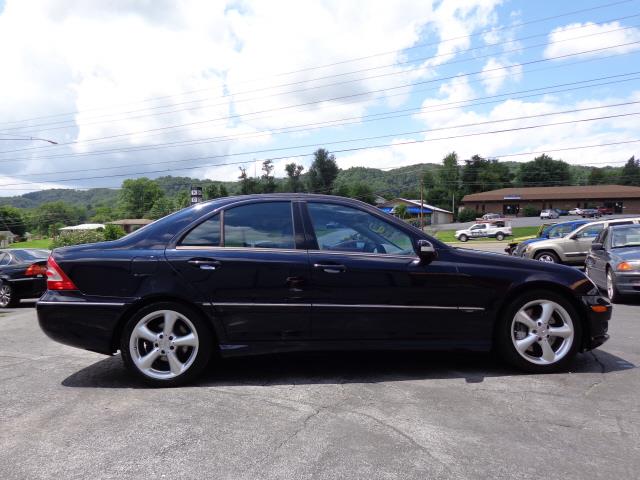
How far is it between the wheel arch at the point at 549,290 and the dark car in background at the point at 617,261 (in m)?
4.91

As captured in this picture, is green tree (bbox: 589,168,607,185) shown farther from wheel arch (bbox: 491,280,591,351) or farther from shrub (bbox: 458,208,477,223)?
wheel arch (bbox: 491,280,591,351)

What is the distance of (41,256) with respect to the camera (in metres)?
12.2

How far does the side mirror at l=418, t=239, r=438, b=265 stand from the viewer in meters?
4.23

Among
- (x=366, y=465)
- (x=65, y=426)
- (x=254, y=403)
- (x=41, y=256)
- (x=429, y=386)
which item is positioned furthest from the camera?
(x=41, y=256)

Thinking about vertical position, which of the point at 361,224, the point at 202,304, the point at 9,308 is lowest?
the point at 9,308

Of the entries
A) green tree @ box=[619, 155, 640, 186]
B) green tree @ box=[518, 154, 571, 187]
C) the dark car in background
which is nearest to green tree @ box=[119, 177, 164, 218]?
green tree @ box=[518, 154, 571, 187]

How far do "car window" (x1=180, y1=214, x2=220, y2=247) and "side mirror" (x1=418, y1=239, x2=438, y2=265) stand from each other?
5.62 ft

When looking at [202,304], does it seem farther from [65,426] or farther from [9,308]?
[9,308]

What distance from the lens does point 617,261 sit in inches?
349

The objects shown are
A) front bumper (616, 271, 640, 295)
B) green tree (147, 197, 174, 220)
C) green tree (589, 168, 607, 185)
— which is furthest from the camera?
green tree (147, 197, 174, 220)

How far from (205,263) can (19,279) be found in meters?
9.06

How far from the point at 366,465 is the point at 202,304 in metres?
1.98

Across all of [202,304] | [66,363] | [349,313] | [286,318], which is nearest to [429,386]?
[349,313]

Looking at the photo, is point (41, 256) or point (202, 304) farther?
point (41, 256)
